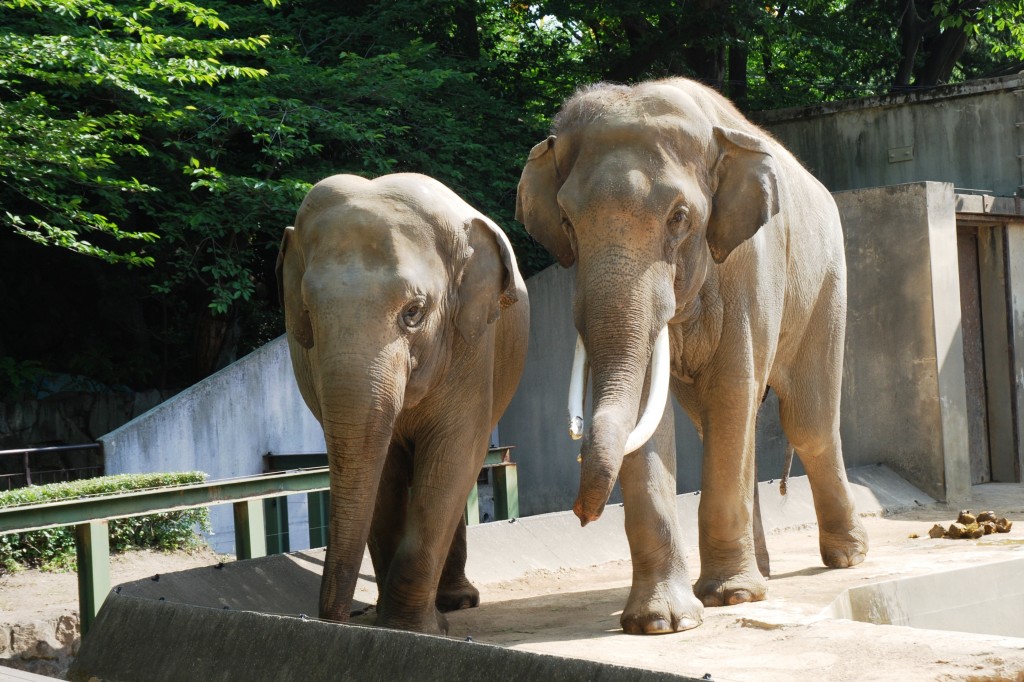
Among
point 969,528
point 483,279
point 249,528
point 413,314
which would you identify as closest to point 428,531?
point 413,314

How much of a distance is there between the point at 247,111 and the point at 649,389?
379 inches

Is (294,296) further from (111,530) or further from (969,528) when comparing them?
(111,530)

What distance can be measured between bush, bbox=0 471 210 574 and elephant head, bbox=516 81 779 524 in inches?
212

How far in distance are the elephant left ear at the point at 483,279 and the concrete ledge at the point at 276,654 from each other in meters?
1.87

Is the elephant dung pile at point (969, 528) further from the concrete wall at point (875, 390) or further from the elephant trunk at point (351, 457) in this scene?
the elephant trunk at point (351, 457)

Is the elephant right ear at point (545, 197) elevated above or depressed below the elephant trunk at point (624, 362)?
above

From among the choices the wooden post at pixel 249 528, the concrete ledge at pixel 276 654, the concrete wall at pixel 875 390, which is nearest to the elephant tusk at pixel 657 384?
the concrete ledge at pixel 276 654

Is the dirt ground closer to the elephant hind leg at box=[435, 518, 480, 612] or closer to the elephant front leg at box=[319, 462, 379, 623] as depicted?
the elephant hind leg at box=[435, 518, 480, 612]

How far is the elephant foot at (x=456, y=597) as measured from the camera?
21.6 ft

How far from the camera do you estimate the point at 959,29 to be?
2145 cm

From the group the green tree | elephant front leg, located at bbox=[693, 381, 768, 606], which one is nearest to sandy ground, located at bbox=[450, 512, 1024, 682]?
elephant front leg, located at bbox=[693, 381, 768, 606]

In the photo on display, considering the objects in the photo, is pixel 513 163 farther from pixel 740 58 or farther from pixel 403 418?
pixel 403 418

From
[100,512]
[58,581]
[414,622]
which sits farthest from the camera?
[58,581]

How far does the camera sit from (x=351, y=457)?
5234 millimetres
